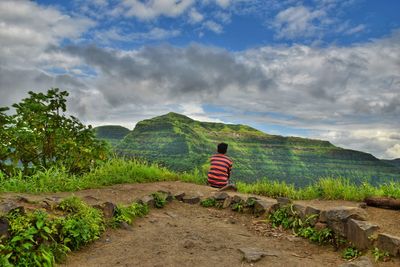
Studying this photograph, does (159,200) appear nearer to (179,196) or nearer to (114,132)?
(179,196)

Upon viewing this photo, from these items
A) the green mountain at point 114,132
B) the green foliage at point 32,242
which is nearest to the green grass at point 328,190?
the green foliage at point 32,242

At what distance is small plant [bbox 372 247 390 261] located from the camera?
6.43m

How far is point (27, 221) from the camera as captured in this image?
6.50 metres

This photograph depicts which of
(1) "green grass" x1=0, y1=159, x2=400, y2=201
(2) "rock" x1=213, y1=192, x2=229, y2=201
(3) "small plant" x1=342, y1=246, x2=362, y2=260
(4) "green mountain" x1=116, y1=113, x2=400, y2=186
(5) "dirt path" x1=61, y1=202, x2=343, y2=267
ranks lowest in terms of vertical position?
(5) "dirt path" x1=61, y1=202, x2=343, y2=267

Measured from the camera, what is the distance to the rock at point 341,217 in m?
7.64

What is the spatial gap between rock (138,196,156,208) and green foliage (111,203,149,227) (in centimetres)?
22

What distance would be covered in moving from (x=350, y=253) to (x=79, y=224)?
4974 millimetres

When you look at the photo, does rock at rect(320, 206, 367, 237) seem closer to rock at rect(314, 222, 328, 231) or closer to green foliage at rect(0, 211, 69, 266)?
rock at rect(314, 222, 328, 231)

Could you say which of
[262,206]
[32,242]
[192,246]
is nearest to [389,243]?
[192,246]

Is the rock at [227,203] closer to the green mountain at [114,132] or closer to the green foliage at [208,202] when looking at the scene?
the green foliage at [208,202]

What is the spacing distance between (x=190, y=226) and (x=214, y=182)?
4.93 meters

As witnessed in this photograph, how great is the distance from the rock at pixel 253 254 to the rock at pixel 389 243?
1766 millimetres

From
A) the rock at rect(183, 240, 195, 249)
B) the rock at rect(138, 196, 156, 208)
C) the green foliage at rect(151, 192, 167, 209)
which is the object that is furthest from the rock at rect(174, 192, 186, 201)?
the rock at rect(183, 240, 195, 249)

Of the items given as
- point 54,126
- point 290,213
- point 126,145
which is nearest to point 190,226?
point 290,213
